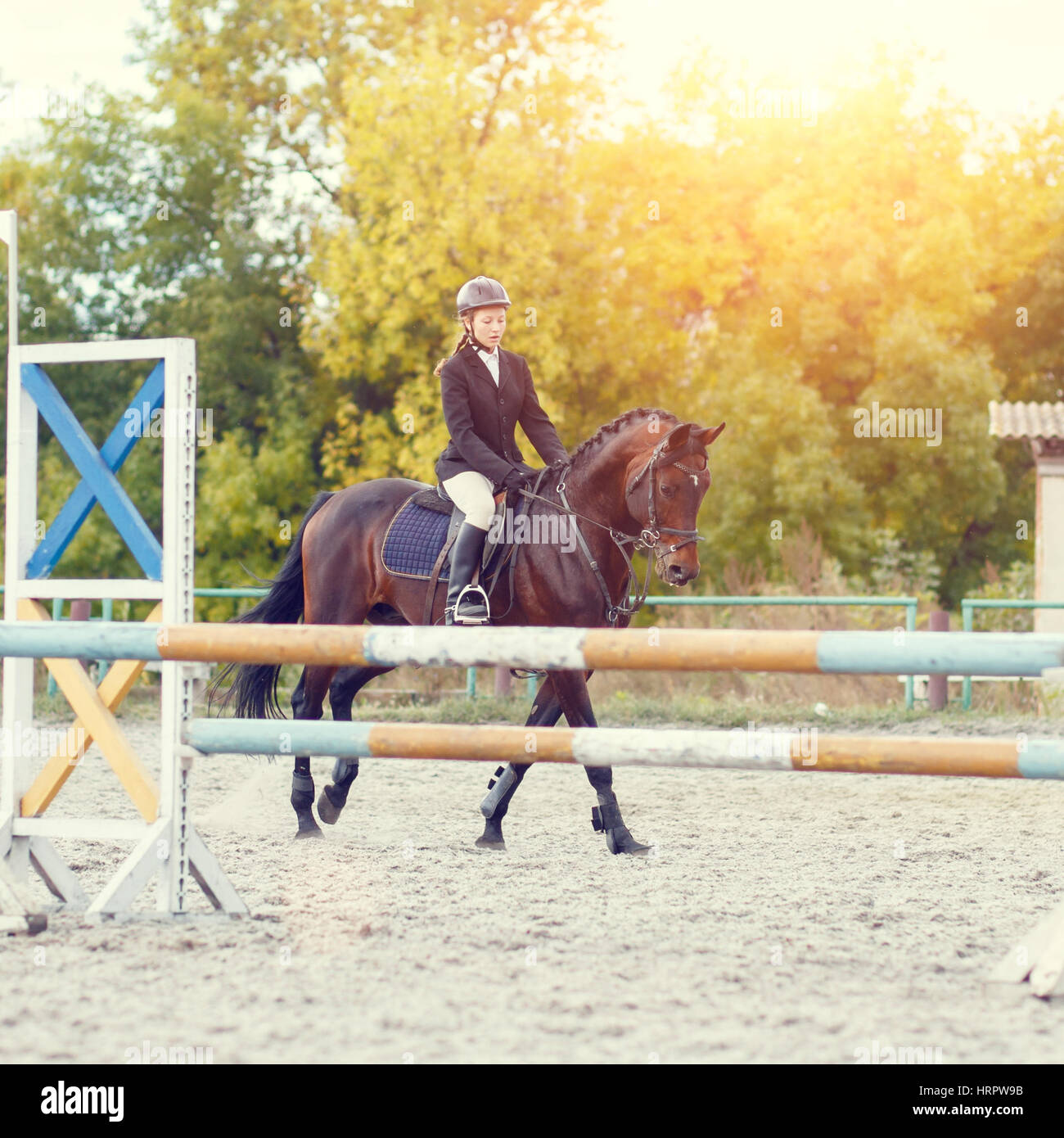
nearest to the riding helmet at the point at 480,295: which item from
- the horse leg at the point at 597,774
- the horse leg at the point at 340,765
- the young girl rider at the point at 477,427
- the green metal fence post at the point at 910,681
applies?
the young girl rider at the point at 477,427

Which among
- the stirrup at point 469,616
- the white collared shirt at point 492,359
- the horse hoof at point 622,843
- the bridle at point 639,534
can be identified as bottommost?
the horse hoof at point 622,843

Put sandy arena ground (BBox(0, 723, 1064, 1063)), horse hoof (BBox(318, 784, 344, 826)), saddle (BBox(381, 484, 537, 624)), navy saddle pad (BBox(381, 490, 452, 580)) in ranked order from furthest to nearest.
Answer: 1. horse hoof (BBox(318, 784, 344, 826))
2. navy saddle pad (BBox(381, 490, 452, 580))
3. saddle (BBox(381, 484, 537, 624))
4. sandy arena ground (BBox(0, 723, 1064, 1063))

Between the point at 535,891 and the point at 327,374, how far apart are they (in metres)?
23.1

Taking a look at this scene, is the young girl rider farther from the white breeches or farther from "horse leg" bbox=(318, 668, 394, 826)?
"horse leg" bbox=(318, 668, 394, 826)

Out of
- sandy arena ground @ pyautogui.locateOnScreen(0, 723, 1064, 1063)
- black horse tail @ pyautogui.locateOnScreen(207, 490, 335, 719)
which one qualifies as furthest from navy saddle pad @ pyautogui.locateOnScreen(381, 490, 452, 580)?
sandy arena ground @ pyautogui.locateOnScreen(0, 723, 1064, 1063)

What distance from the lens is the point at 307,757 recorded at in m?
7.04

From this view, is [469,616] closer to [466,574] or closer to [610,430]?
[466,574]

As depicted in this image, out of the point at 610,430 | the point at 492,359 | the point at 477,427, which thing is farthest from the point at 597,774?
the point at 492,359

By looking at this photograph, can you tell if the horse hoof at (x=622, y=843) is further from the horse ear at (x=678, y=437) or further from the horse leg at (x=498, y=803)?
the horse ear at (x=678, y=437)

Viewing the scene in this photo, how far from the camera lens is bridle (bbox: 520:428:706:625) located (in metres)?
5.90

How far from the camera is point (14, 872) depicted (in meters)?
4.94

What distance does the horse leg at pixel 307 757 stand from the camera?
6797 millimetres

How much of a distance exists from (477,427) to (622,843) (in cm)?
220

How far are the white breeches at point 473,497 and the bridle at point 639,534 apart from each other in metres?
0.19
